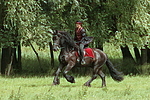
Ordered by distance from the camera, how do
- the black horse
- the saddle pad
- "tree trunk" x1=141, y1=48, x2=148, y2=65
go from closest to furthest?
the black horse
the saddle pad
"tree trunk" x1=141, y1=48, x2=148, y2=65

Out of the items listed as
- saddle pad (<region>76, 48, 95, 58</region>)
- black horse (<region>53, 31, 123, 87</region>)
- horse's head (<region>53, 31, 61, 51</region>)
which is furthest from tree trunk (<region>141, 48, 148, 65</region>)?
horse's head (<region>53, 31, 61, 51</region>)

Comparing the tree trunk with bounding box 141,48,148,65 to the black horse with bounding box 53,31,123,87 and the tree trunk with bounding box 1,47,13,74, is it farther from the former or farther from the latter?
the tree trunk with bounding box 1,47,13,74

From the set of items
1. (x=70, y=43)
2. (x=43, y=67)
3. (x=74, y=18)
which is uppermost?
(x=74, y=18)

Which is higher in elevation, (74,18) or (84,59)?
(74,18)

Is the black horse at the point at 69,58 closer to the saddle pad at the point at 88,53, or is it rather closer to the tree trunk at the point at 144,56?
the saddle pad at the point at 88,53

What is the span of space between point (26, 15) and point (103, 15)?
476 centimetres

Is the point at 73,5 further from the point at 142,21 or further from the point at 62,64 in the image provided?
the point at 62,64

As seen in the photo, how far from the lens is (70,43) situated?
14578 millimetres

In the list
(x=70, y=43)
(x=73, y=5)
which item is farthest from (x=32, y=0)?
(x=70, y=43)

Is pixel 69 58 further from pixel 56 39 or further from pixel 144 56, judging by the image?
pixel 144 56

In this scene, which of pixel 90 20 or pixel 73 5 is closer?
pixel 73 5

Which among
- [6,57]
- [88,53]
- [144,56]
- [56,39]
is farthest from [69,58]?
[144,56]

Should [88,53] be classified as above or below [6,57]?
above

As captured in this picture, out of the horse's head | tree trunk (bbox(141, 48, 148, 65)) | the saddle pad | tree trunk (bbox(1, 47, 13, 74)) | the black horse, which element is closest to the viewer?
the horse's head
